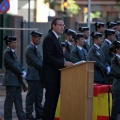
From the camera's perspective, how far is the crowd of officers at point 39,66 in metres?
13.8

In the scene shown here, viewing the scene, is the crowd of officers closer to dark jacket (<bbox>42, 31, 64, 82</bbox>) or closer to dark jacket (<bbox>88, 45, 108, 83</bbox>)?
dark jacket (<bbox>88, 45, 108, 83</bbox>)

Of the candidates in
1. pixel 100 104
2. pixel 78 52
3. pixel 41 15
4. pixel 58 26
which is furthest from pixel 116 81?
pixel 41 15

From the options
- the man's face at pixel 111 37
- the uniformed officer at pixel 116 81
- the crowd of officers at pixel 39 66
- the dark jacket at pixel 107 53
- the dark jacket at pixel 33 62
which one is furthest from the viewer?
the man's face at pixel 111 37

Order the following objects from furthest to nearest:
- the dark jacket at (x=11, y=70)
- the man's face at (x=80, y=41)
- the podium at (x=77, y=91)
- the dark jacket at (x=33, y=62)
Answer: the man's face at (x=80, y=41) → the dark jacket at (x=33, y=62) → the dark jacket at (x=11, y=70) → the podium at (x=77, y=91)

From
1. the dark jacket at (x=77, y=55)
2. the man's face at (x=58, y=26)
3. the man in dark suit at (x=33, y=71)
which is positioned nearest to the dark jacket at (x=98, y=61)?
the dark jacket at (x=77, y=55)

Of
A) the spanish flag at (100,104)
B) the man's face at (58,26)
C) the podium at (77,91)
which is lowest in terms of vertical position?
the spanish flag at (100,104)

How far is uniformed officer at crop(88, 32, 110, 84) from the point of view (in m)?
15.0

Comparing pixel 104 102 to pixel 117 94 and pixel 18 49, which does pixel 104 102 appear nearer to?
pixel 117 94

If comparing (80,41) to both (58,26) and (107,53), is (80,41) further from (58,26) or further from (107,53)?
(58,26)

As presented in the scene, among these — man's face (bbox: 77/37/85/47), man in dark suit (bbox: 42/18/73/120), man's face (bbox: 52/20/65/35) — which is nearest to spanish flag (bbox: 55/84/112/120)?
man in dark suit (bbox: 42/18/73/120)

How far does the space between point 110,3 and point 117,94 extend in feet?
160

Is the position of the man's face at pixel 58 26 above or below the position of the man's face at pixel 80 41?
above

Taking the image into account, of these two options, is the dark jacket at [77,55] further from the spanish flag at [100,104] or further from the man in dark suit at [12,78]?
the spanish flag at [100,104]

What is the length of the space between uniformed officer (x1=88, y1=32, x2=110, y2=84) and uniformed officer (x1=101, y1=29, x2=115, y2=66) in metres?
0.33
